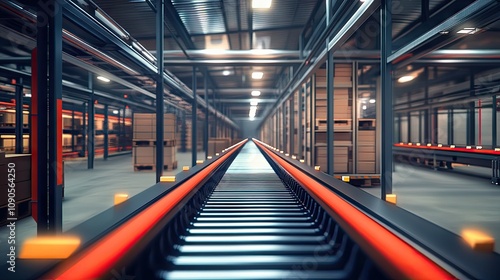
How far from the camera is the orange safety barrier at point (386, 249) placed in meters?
1.36

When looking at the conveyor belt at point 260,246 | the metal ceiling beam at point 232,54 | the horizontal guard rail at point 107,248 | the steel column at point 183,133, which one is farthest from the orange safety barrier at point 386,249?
the steel column at point 183,133

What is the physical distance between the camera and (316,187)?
11.2 ft

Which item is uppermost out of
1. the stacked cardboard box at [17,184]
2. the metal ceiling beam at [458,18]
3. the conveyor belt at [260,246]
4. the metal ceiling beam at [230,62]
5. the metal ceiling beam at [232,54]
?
the metal ceiling beam at [232,54]

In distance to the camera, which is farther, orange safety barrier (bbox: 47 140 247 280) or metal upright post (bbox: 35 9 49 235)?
metal upright post (bbox: 35 9 49 235)

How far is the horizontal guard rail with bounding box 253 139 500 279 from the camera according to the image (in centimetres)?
135

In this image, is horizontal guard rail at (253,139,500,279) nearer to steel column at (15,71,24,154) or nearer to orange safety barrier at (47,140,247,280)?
orange safety barrier at (47,140,247,280)

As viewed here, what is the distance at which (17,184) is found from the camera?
4004 millimetres

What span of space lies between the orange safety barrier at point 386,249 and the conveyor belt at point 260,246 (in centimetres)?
21

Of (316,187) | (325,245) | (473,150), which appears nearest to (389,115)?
(316,187)

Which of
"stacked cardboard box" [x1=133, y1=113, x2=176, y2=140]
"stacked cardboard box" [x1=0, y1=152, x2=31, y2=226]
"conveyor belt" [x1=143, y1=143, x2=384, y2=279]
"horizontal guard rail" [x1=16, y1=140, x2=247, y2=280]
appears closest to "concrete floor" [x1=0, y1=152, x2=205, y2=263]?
"stacked cardboard box" [x1=0, y1=152, x2=31, y2=226]

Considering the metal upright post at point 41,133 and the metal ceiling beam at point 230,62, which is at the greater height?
the metal ceiling beam at point 230,62

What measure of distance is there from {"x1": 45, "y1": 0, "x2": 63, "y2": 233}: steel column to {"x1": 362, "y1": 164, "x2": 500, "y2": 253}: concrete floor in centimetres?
445

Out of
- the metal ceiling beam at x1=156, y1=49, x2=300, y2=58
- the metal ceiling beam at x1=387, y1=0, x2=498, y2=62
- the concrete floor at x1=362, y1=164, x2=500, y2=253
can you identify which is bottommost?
Result: the concrete floor at x1=362, y1=164, x2=500, y2=253

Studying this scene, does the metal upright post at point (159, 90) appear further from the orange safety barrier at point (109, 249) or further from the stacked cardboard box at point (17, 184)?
the orange safety barrier at point (109, 249)
